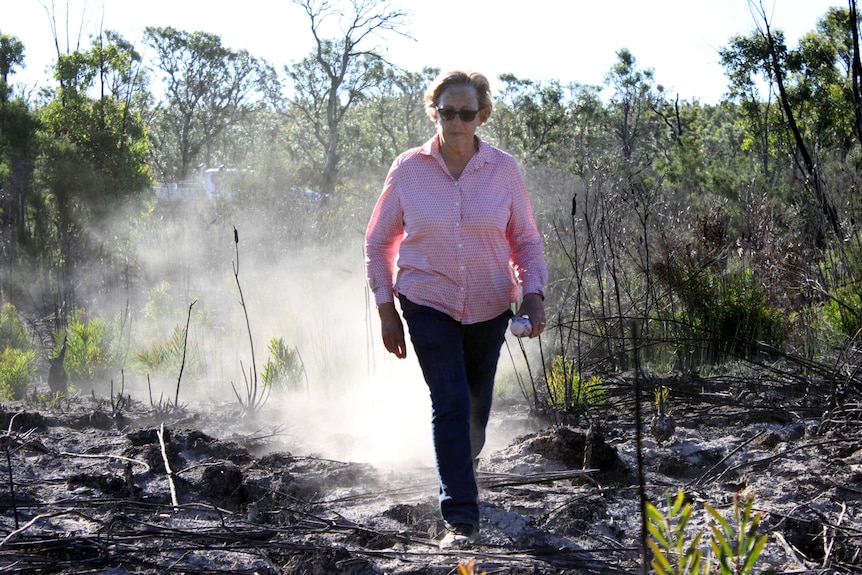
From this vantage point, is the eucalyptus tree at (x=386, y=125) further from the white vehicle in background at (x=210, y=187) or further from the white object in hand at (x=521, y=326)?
the white object in hand at (x=521, y=326)

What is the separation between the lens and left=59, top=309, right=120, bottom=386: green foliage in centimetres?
686

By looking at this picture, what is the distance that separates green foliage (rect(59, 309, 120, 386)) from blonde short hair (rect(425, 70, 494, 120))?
417 centimetres

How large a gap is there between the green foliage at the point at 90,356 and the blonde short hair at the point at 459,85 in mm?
4175

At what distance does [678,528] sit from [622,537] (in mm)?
2165

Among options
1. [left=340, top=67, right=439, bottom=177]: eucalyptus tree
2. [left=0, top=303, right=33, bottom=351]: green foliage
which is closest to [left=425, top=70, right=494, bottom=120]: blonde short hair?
[left=0, top=303, right=33, bottom=351]: green foliage

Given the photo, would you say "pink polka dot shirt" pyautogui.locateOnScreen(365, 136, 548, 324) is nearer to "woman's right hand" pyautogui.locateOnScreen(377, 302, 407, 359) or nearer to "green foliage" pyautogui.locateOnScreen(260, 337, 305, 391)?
"woman's right hand" pyautogui.locateOnScreen(377, 302, 407, 359)

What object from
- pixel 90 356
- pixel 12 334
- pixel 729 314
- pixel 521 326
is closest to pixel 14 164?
pixel 12 334

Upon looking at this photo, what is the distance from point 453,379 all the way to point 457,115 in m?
0.95

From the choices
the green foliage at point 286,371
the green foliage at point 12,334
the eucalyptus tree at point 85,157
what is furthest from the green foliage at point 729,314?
the eucalyptus tree at point 85,157

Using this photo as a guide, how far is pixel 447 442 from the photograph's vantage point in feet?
11.1

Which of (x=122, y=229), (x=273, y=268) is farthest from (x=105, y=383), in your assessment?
(x=122, y=229)

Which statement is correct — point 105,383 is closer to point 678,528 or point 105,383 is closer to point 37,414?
point 37,414

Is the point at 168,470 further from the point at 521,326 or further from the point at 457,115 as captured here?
the point at 457,115

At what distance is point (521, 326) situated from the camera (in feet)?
11.3
